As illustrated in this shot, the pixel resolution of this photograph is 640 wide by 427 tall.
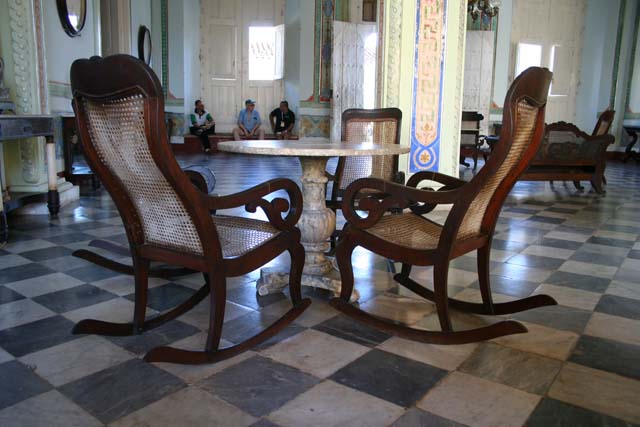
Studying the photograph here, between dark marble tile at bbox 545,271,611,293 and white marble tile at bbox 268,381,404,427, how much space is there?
1642mm

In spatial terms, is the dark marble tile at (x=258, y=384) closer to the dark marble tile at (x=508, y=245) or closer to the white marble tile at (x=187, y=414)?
the white marble tile at (x=187, y=414)

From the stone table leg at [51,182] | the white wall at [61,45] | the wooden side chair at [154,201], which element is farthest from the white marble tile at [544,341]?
the white wall at [61,45]

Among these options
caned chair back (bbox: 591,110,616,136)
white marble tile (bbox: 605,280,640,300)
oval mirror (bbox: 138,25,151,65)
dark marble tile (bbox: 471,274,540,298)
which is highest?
oval mirror (bbox: 138,25,151,65)

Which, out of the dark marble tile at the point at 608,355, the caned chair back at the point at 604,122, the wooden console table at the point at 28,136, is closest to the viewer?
the dark marble tile at the point at 608,355

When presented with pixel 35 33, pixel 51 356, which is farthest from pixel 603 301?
pixel 35 33

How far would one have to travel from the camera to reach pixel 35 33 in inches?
170

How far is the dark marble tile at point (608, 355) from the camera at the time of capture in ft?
5.80

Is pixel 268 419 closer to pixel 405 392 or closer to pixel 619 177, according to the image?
pixel 405 392

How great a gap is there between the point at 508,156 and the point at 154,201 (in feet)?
4.09

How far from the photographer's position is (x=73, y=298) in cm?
235

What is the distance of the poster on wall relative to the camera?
15.1 feet

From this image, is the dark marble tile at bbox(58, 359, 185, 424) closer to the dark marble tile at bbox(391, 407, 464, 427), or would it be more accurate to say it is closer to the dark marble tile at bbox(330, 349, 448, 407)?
the dark marble tile at bbox(330, 349, 448, 407)

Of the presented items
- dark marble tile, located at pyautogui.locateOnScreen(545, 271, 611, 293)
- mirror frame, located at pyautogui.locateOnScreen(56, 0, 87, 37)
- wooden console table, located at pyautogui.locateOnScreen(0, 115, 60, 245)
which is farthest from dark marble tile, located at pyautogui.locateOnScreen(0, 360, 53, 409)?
mirror frame, located at pyautogui.locateOnScreen(56, 0, 87, 37)

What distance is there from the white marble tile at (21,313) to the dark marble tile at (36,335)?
43 millimetres
